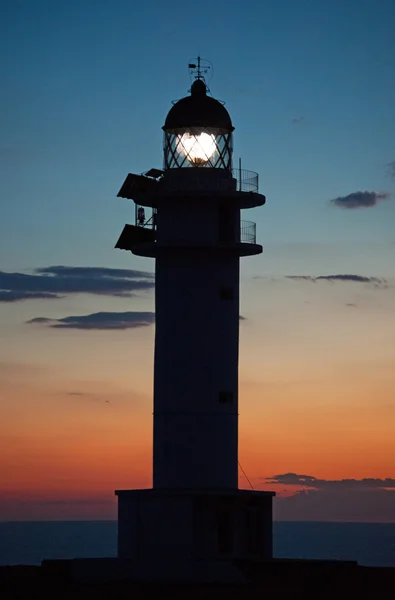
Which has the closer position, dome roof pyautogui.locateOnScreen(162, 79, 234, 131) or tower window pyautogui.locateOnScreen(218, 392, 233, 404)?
tower window pyautogui.locateOnScreen(218, 392, 233, 404)

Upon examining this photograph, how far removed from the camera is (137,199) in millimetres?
38219

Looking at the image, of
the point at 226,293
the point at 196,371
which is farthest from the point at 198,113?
the point at 196,371

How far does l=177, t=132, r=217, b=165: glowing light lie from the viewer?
38281 mm

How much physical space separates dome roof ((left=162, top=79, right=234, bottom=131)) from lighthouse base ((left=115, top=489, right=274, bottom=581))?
9674 millimetres

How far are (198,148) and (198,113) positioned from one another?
3.03 ft

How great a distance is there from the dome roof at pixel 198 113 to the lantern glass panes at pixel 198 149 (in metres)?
0.16

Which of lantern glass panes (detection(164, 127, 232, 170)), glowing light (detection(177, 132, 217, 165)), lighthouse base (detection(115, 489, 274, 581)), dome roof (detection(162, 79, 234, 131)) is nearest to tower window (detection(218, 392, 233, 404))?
lighthouse base (detection(115, 489, 274, 581))

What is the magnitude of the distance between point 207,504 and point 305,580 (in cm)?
356

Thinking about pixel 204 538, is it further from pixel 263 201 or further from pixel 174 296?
pixel 263 201

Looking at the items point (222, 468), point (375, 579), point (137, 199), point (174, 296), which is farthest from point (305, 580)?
point (137, 199)

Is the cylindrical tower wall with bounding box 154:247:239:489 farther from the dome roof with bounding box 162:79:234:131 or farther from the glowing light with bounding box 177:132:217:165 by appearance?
the dome roof with bounding box 162:79:234:131

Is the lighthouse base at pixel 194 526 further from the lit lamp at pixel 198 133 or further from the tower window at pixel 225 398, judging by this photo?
the lit lamp at pixel 198 133

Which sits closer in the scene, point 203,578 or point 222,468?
point 203,578

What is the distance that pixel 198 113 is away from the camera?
38156mm
